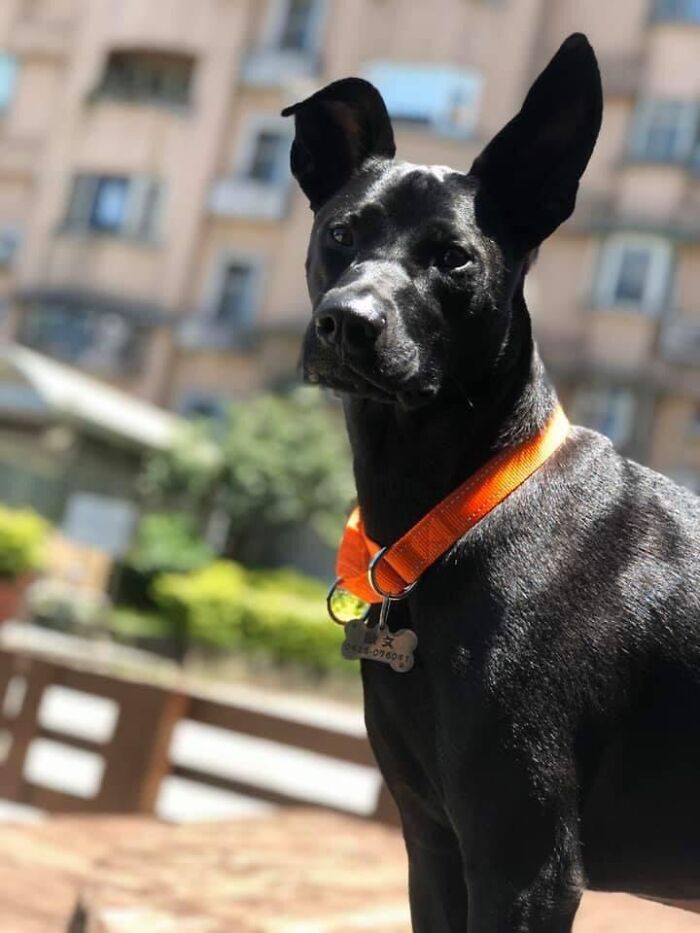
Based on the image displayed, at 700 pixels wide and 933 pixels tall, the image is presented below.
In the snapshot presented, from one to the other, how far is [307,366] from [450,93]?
22.5 m

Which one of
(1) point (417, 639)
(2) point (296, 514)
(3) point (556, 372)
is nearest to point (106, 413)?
(2) point (296, 514)

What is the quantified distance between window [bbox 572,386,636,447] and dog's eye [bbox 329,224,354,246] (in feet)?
66.1

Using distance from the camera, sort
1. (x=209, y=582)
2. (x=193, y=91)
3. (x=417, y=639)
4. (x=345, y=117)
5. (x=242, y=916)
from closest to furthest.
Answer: (x=417, y=639) < (x=345, y=117) < (x=242, y=916) < (x=209, y=582) < (x=193, y=91)

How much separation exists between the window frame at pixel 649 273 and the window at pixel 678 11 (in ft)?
12.7

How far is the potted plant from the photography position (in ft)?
41.1

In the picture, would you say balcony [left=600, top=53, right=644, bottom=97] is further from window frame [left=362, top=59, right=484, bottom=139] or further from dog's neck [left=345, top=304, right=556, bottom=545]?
dog's neck [left=345, top=304, right=556, bottom=545]

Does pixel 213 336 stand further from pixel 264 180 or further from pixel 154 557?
pixel 154 557

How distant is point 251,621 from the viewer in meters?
16.3

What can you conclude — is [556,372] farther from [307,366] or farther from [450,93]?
[307,366]

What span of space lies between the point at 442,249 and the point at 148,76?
82.9 ft

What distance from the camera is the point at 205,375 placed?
80.6 feet

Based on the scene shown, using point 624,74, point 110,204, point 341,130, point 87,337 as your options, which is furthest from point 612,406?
point 341,130

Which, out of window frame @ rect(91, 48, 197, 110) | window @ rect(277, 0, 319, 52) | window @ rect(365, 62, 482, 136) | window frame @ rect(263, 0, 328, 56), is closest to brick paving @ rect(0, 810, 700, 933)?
window @ rect(365, 62, 482, 136)

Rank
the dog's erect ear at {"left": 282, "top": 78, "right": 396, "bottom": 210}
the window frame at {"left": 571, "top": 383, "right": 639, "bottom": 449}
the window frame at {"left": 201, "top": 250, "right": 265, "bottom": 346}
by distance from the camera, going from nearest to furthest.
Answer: the dog's erect ear at {"left": 282, "top": 78, "right": 396, "bottom": 210} → the window frame at {"left": 571, "top": 383, "right": 639, "bottom": 449} → the window frame at {"left": 201, "top": 250, "right": 265, "bottom": 346}
